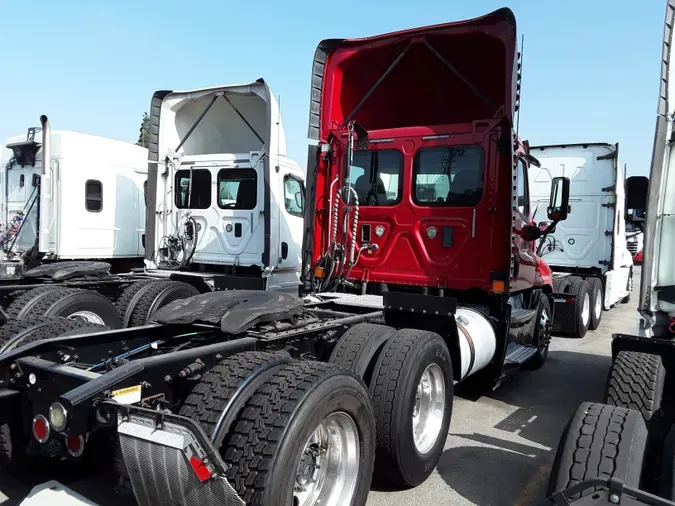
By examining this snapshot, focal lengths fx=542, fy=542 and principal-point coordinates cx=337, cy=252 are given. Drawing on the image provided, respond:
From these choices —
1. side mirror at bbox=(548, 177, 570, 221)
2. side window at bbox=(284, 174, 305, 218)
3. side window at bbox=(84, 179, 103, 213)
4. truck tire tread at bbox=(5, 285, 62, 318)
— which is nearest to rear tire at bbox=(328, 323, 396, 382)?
side mirror at bbox=(548, 177, 570, 221)

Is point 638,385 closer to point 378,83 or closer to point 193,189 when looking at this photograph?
point 378,83

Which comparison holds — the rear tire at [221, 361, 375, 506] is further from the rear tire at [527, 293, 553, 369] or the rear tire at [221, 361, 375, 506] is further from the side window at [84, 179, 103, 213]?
Answer: the side window at [84, 179, 103, 213]

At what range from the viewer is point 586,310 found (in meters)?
10.4

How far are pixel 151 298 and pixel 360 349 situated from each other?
3728 millimetres

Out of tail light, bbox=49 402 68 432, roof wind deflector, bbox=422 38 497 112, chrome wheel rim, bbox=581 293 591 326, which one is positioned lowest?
chrome wheel rim, bbox=581 293 591 326

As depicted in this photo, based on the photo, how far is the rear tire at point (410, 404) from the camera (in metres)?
3.58

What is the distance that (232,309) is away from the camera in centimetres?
353

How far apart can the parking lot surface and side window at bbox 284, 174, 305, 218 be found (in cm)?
424

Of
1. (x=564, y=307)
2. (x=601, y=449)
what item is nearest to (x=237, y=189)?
(x=564, y=307)

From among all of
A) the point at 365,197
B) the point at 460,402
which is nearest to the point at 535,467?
the point at 460,402

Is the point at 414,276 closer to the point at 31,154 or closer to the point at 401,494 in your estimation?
the point at 401,494

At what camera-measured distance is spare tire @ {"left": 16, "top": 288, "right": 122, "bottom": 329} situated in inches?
213

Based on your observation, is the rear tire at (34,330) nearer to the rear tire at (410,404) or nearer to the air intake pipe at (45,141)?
the rear tire at (410,404)

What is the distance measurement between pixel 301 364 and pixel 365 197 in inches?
144
